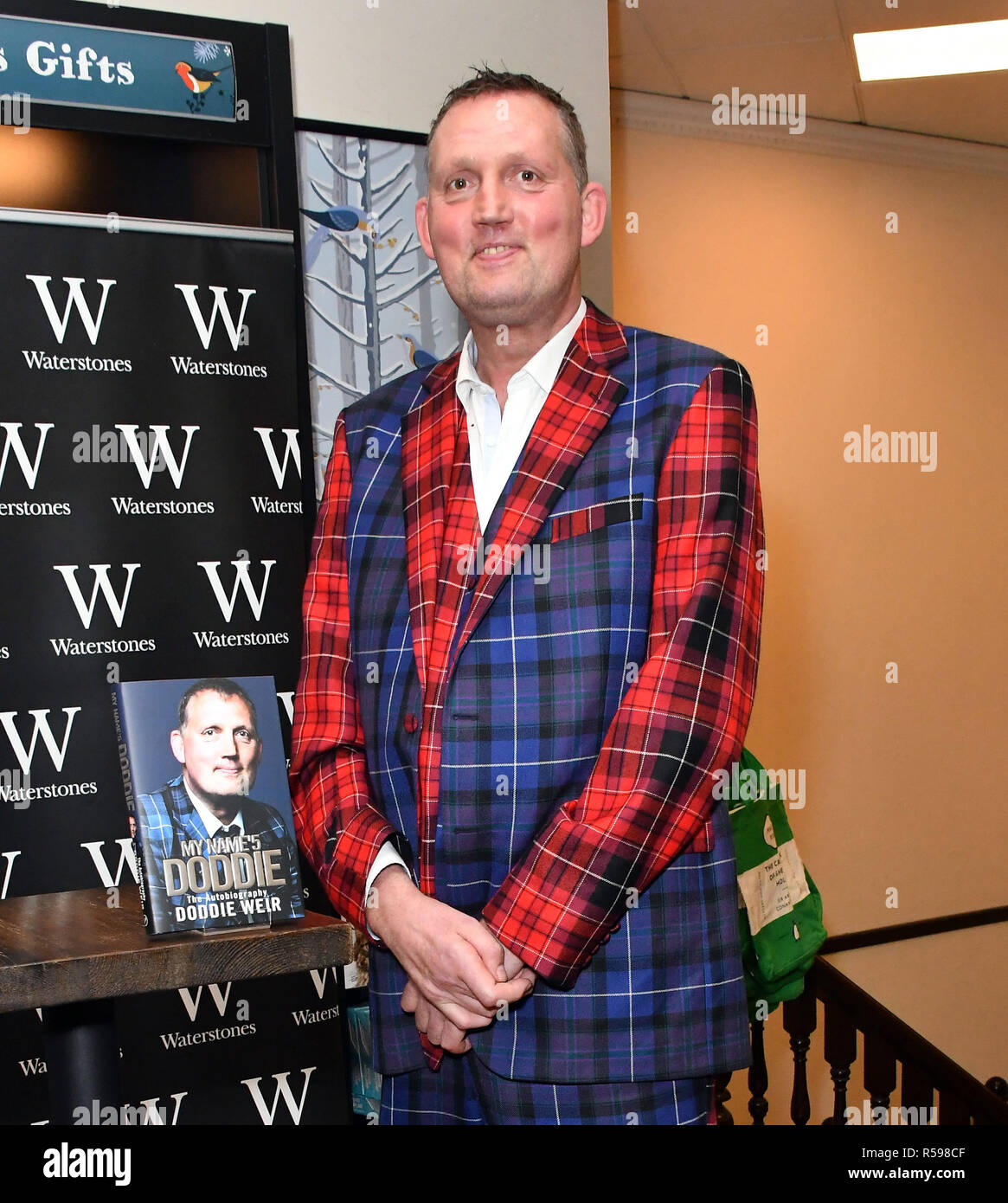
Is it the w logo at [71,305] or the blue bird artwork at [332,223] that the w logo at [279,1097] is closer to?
the w logo at [71,305]

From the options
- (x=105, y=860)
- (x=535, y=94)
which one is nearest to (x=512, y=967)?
(x=535, y=94)

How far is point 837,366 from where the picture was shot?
4.64 meters

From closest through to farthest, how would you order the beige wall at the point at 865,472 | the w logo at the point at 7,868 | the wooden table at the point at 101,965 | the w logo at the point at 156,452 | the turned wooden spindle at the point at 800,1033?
the wooden table at the point at 101,965, the w logo at the point at 7,868, the w logo at the point at 156,452, the turned wooden spindle at the point at 800,1033, the beige wall at the point at 865,472

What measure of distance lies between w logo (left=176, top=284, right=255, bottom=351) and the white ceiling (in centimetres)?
171

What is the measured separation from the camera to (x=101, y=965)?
1.31m

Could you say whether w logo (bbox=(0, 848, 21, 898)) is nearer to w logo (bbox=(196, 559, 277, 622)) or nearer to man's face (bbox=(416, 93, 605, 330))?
w logo (bbox=(196, 559, 277, 622))

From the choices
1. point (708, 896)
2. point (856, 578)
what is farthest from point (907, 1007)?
point (708, 896)

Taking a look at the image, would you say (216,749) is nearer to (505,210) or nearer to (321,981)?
(505,210)

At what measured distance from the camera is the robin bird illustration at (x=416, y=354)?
2902 millimetres

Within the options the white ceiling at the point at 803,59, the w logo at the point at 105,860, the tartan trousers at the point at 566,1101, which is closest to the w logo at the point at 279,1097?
the w logo at the point at 105,860

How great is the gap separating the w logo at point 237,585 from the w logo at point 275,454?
0.60 feet

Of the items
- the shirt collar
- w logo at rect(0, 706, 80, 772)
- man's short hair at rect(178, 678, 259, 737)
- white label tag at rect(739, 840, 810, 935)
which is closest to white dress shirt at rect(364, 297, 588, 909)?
the shirt collar

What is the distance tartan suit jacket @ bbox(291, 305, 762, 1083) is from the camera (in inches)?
55.0

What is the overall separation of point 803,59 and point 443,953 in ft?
11.4
